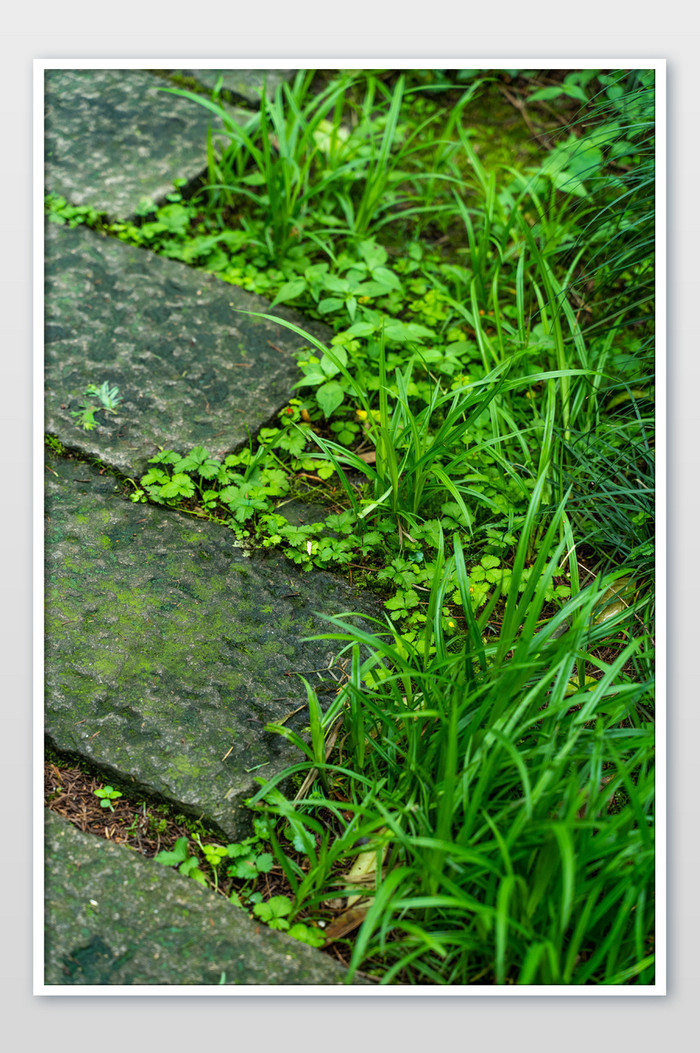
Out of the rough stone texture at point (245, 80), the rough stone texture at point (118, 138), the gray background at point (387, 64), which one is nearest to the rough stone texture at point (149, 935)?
the gray background at point (387, 64)

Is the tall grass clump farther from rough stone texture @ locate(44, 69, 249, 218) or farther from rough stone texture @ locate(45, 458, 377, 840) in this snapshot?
rough stone texture @ locate(44, 69, 249, 218)

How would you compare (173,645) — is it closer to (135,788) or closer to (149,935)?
(135,788)

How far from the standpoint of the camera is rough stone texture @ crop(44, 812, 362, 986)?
122cm

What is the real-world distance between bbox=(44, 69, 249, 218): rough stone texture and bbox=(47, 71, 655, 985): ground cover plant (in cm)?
7

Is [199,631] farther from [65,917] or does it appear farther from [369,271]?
[369,271]

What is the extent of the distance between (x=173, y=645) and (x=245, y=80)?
198 cm

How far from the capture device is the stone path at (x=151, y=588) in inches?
49.4

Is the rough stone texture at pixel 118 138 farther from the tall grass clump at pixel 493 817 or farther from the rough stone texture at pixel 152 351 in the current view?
the tall grass clump at pixel 493 817

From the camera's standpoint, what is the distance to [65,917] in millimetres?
1248

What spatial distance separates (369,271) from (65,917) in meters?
1.71

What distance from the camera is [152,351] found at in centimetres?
201

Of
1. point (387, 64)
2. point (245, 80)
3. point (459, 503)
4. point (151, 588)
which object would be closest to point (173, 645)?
point (151, 588)

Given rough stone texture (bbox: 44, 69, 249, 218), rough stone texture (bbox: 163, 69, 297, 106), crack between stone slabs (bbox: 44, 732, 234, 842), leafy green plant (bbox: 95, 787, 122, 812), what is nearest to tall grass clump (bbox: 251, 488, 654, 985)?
crack between stone slabs (bbox: 44, 732, 234, 842)

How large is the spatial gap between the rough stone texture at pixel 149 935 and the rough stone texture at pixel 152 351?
2.87 feet
